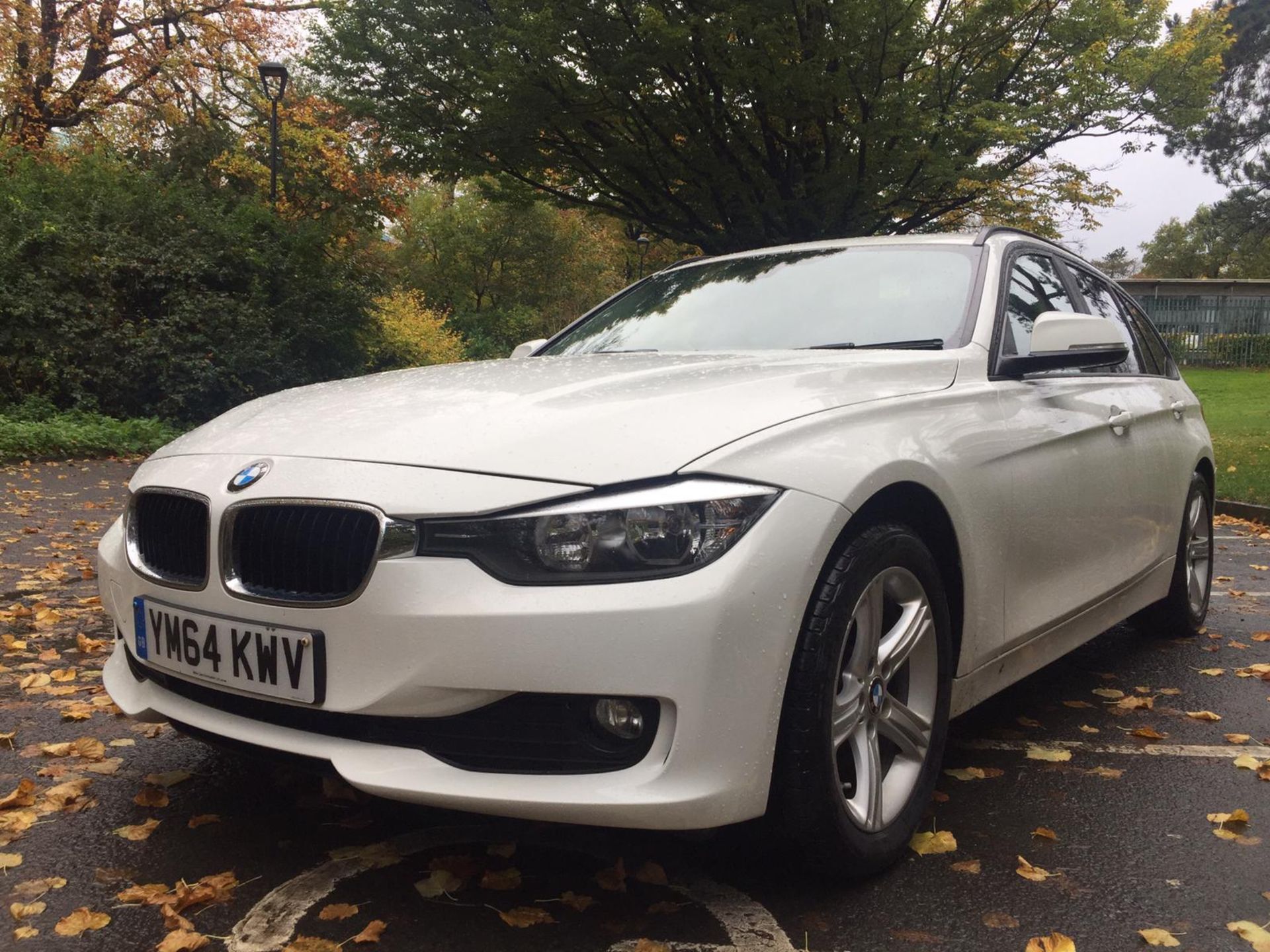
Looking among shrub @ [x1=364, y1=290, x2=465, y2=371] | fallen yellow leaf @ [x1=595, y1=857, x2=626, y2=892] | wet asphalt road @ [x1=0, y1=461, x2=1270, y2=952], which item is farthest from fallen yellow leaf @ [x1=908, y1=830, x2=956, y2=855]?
shrub @ [x1=364, y1=290, x2=465, y2=371]

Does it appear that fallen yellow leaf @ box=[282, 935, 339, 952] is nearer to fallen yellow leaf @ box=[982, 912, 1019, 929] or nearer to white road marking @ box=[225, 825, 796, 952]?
white road marking @ box=[225, 825, 796, 952]

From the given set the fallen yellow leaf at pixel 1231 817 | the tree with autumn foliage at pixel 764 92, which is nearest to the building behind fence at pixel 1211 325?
the tree with autumn foliage at pixel 764 92

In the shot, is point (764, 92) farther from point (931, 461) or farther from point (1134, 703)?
point (931, 461)

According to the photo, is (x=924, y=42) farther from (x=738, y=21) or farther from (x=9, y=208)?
(x=9, y=208)

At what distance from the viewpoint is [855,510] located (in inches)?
89.8

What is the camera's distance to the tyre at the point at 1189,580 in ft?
15.1

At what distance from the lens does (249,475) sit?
234 cm

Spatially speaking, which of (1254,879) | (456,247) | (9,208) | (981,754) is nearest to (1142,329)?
(981,754)

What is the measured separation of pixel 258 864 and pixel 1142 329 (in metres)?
4.15

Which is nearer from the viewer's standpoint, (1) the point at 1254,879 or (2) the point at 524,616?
(2) the point at 524,616

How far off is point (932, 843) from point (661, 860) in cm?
67

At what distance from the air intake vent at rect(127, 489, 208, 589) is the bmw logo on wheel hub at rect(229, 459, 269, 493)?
0.08 metres

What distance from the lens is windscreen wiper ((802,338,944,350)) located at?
3105 millimetres

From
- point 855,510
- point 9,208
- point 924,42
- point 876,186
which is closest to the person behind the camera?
point 855,510
